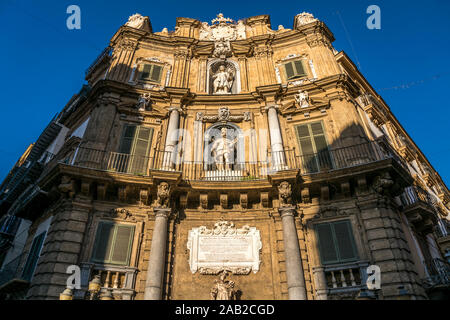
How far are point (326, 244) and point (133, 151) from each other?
884 cm

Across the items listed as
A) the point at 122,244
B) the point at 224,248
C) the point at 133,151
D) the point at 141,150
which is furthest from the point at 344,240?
the point at 133,151

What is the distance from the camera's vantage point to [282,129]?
47.4 feet

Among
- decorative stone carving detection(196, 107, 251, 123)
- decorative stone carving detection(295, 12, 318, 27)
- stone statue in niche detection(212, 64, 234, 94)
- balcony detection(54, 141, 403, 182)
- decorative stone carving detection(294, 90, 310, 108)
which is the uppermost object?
decorative stone carving detection(295, 12, 318, 27)

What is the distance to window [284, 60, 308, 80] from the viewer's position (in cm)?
1652

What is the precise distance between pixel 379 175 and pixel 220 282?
22.1ft

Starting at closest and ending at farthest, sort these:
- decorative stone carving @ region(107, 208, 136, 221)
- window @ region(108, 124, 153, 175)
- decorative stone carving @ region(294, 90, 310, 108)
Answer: decorative stone carving @ region(107, 208, 136, 221) → window @ region(108, 124, 153, 175) → decorative stone carving @ region(294, 90, 310, 108)

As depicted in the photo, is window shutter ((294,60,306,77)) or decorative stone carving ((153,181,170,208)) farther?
window shutter ((294,60,306,77))

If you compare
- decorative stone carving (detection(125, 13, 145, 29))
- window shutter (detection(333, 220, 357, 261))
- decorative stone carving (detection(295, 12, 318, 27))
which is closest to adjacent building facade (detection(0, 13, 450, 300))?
window shutter (detection(333, 220, 357, 261))

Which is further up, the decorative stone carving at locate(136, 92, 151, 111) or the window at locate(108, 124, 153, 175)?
the decorative stone carving at locate(136, 92, 151, 111)

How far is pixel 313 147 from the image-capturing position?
13656 millimetres

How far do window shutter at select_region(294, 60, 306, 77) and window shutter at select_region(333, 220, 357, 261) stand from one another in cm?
866

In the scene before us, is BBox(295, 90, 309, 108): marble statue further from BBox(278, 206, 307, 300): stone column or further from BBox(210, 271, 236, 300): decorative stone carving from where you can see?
BBox(210, 271, 236, 300): decorative stone carving

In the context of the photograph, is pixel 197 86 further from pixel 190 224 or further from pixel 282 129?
pixel 190 224

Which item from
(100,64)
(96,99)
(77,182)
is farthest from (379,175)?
(100,64)
